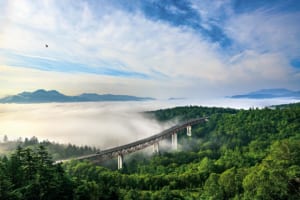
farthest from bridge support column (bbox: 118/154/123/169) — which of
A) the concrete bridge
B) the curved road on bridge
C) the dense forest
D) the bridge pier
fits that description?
the bridge pier

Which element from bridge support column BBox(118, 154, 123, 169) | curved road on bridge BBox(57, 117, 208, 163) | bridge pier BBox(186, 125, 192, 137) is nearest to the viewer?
curved road on bridge BBox(57, 117, 208, 163)

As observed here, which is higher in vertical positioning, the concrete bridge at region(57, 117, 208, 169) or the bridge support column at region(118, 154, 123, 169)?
the concrete bridge at region(57, 117, 208, 169)

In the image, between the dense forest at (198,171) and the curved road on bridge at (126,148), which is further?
the curved road on bridge at (126,148)

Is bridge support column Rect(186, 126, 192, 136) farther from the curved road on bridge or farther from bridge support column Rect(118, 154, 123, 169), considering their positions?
bridge support column Rect(118, 154, 123, 169)

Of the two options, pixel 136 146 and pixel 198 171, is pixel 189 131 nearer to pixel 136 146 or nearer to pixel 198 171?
pixel 136 146

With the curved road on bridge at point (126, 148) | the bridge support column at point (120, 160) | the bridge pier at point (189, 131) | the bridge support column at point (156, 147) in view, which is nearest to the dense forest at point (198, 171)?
the bridge support column at point (120, 160)

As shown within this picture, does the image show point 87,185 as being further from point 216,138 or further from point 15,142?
point 15,142

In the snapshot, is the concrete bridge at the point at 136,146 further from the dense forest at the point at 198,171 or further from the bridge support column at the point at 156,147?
the dense forest at the point at 198,171

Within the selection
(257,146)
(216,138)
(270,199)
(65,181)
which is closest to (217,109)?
(216,138)

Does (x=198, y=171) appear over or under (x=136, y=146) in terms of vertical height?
under

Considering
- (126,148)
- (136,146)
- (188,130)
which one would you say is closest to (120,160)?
(126,148)
